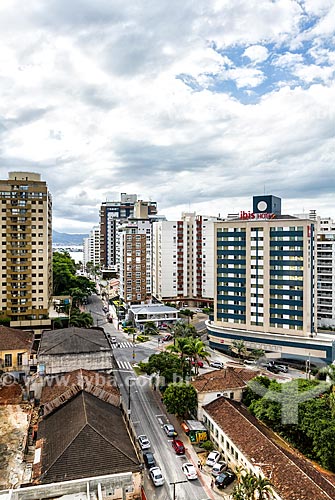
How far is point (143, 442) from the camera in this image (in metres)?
40.9

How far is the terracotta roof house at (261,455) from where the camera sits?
96.5 feet

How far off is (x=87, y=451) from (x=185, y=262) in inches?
3621

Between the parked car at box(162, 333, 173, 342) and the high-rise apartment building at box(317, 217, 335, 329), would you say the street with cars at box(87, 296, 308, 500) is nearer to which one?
the parked car at box(162, 333, 173, 342)

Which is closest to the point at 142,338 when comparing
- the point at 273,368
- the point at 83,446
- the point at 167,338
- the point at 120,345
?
the point at 167,338

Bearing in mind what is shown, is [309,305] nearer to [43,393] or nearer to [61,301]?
[43,393]

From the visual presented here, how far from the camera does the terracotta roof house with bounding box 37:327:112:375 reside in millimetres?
49344

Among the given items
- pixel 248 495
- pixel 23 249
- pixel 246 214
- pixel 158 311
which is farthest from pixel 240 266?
pixel 248 495

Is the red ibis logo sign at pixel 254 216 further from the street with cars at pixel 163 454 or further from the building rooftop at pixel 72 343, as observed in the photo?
the building rooftop at pixel 72 343

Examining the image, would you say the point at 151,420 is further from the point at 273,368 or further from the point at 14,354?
the point at 273,368

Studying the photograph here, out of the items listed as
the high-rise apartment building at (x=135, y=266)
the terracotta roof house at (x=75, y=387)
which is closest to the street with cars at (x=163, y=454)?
the terracotta roof house at (x=75, y=387)

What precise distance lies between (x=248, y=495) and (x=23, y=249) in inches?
2699

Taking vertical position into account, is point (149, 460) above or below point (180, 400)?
below

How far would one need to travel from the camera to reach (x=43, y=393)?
152 feet

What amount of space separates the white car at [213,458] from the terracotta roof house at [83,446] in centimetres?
823
